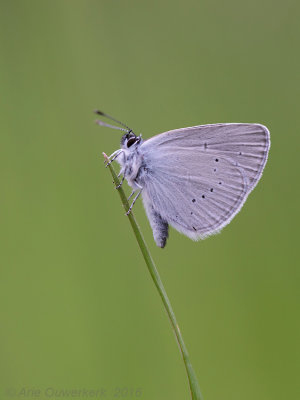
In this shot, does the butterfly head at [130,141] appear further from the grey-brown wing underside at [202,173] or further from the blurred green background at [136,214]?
the blurred green background at [136,214]

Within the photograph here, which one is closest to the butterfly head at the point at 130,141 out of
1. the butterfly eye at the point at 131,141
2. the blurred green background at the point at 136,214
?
the butterfly eye at the point at 131,141

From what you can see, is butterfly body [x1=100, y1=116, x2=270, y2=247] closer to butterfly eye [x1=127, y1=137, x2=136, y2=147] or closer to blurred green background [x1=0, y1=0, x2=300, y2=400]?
butterfly eye [x1=127, y1=137, x2=136, y2=147]

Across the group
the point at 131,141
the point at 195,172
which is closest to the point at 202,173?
the point at 195,172

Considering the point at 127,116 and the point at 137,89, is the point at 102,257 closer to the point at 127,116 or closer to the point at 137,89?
the point at 127,116

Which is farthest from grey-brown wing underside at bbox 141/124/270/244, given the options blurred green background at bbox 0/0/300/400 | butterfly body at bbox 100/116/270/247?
blurred green background at bbox 0/0/300/400

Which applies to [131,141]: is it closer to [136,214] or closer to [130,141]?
[130,141]

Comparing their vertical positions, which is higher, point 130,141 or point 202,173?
point 130,141
